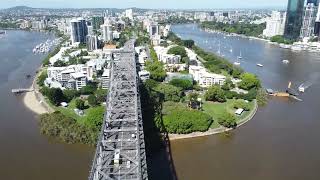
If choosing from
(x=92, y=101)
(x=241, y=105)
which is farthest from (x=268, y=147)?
(x=92, y=101)

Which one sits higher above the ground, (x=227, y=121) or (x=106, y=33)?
(x=106, y=33)

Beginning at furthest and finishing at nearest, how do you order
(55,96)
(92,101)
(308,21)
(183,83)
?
(308,21) < (183,83) < (55,96) < (92,101)

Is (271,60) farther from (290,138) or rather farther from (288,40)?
(290,138)

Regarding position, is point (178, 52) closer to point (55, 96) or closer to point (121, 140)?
point (55, 96)

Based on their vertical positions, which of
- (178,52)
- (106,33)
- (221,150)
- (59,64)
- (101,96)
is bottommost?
(221,150)

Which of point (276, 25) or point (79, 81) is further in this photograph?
point (276, 25)

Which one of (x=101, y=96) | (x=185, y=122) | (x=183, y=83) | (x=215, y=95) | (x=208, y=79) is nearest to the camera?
(x=185, y=122)

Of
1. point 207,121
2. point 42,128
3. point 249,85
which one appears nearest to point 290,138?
point 207,121
